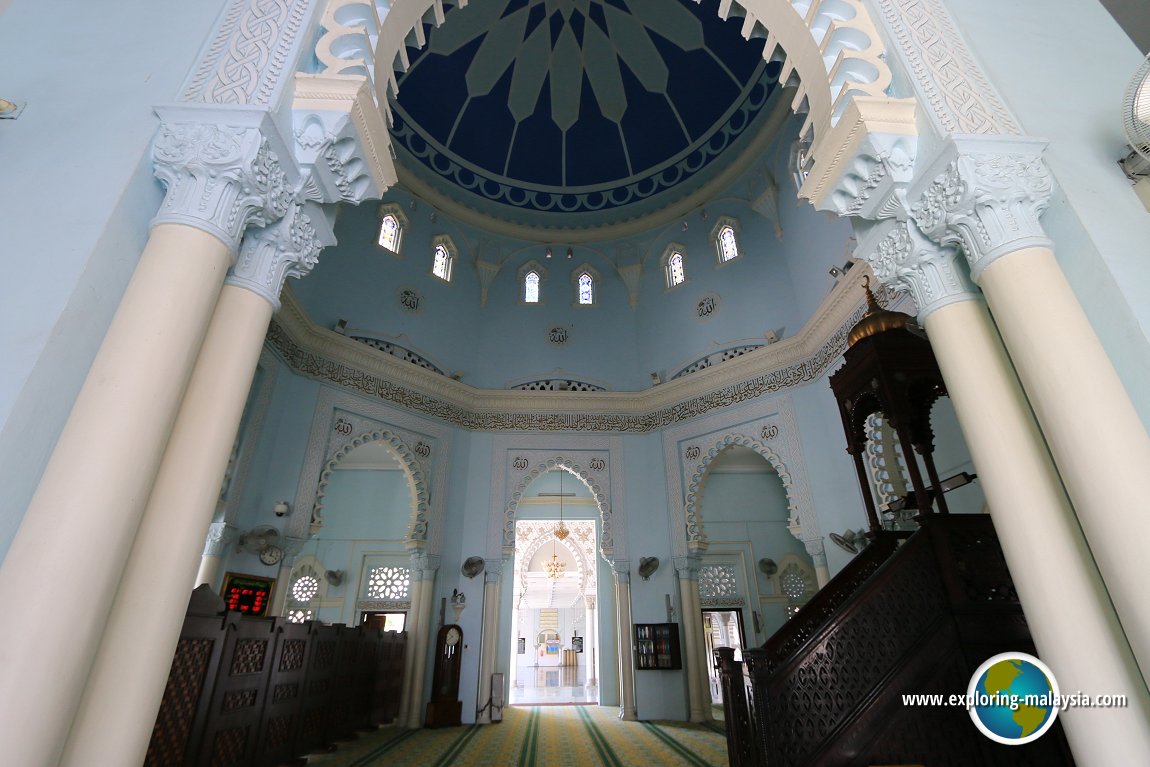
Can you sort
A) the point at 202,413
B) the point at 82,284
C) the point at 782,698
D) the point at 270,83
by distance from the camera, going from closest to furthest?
the point at 82,284 < the point at 202,413 < the point at 270,83 < the point at 782,698

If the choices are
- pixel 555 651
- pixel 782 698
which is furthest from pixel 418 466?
pixel 555 651

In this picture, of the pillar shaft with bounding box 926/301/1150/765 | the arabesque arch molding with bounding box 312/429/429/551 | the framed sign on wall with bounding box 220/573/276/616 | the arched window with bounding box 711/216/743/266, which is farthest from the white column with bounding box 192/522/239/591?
the arched window with bounding box 711/216/743/266

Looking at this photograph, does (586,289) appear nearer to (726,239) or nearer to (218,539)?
(726,239)

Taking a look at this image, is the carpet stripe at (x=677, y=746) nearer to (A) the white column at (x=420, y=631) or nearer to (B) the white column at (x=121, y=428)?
(A) the white column at (x=420, y=631)

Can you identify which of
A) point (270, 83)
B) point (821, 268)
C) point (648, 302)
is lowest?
point (270, 83)

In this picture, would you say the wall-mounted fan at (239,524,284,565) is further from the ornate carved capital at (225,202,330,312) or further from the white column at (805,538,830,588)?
the white column at (805,538,830,588)

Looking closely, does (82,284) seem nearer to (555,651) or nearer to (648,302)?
(648,302)

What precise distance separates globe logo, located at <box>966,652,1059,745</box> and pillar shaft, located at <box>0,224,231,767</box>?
8.61 feet

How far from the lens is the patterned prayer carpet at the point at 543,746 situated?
4.66 m

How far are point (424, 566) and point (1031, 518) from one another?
6790mm

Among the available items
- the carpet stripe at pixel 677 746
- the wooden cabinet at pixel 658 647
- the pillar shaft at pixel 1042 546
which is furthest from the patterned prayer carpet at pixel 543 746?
the pillar shaft at pixel 1042 546

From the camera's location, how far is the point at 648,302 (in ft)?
31.1

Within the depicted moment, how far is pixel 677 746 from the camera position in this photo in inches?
212

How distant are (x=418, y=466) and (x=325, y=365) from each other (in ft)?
5.84
